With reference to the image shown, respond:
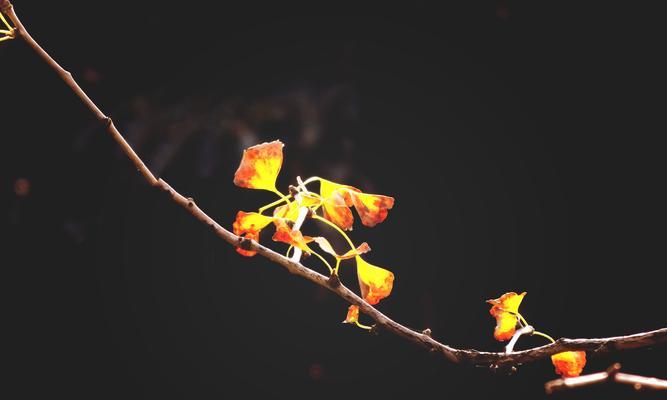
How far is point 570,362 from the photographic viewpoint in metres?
0.24

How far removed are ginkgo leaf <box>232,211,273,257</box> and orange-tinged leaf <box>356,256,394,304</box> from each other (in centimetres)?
4

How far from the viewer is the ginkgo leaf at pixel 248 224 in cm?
23

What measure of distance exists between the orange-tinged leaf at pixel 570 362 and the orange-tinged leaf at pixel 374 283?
0.08m

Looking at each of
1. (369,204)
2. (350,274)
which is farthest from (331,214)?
(350,274)

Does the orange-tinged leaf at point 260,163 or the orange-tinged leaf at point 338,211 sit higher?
the orange-tinged leaf at point 260,163

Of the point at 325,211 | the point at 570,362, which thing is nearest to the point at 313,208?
the point at 325,211

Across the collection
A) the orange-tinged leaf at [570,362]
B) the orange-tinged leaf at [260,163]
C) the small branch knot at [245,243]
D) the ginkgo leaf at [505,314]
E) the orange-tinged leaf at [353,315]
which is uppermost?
the orange-tinged leaf at [260,163]

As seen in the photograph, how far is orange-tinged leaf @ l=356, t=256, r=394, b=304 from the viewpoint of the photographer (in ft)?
0.79

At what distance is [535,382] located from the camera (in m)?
0.62

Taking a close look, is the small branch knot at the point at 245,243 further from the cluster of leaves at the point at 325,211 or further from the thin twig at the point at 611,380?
the thin twig at the point at 611,380

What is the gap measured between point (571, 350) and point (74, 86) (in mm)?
216

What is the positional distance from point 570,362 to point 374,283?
3.6 inches

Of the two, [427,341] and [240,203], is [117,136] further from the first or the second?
[240,203]

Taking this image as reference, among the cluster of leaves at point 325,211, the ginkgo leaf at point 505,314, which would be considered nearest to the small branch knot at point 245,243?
the cluster of leaves at point 325,211
